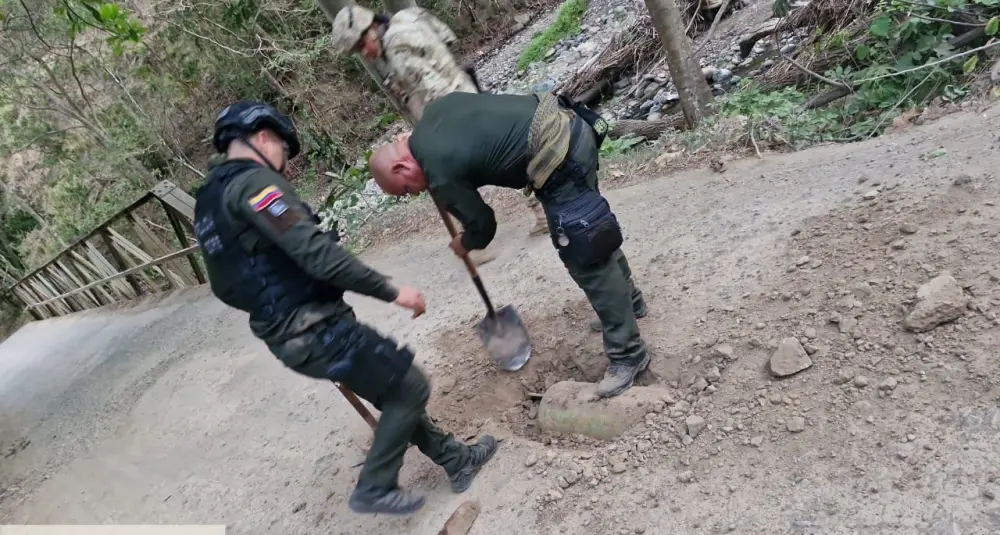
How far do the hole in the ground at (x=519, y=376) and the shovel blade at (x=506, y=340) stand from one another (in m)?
0.05

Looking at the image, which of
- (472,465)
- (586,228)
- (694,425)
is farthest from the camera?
(472,465)

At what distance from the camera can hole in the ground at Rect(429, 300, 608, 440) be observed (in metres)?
3.25

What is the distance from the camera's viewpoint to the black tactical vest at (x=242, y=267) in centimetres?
216

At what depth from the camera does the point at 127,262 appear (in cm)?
879

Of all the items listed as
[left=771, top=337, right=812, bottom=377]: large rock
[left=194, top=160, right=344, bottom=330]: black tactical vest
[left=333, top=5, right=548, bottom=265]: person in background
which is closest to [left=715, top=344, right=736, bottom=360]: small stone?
[left=771, top=337, right=812, bottom=377]: large rock

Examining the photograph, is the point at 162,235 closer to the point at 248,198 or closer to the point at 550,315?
the point at 550,315

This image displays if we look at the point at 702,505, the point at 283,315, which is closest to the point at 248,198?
the point at 283,315

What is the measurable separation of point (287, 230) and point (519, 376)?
1774 mm

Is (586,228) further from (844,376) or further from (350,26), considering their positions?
(350,26)

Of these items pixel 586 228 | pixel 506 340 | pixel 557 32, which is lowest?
pixel 506 340

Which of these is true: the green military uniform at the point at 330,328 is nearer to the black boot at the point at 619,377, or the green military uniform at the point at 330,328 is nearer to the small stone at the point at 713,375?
the black boot at the point at 619,377

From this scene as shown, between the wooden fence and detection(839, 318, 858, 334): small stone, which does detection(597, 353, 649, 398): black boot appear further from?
the wooden fence

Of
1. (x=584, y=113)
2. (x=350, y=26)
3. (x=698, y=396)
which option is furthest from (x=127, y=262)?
(x=698, y=396)

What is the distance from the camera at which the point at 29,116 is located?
537 inches
